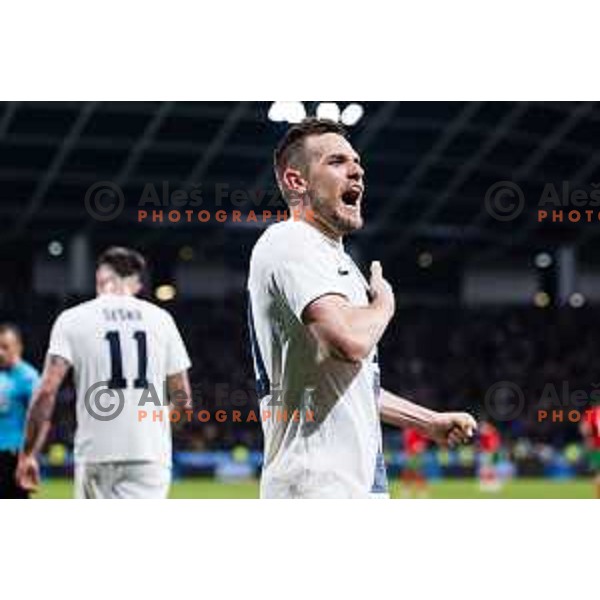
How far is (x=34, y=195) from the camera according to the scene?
38.0 ft

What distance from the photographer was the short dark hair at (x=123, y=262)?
8547 mm

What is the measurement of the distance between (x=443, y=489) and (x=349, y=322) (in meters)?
18.1

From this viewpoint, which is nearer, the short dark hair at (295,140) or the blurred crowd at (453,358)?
the short dark hair at (295,140)

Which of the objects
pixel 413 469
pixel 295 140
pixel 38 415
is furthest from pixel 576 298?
pixel 295 140

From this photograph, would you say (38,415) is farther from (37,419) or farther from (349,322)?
(349,322)

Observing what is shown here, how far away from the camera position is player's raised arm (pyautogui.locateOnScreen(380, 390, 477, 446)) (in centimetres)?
492

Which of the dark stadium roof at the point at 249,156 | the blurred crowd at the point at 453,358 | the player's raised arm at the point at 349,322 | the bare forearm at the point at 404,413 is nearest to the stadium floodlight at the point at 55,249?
the dark stadium roof at the point at 249,156

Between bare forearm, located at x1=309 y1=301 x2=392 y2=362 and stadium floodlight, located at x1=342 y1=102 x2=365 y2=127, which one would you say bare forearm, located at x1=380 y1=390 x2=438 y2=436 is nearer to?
bare forearm, located at x1=309 y1=301 x2=392 y2=362

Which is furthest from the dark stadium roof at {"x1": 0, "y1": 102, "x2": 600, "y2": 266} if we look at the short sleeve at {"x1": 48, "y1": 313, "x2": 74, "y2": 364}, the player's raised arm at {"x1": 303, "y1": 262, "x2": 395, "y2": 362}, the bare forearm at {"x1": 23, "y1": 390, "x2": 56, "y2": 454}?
the player's raised arm at {"x1": 303, "y1": 262, "x2": 395, "y2": 362}

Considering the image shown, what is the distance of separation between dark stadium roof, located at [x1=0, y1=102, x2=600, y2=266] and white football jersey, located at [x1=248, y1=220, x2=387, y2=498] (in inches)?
173

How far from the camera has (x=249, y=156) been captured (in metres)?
11.0

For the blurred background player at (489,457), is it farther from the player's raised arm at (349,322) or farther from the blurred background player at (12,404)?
the player's raised arm at (349,322)

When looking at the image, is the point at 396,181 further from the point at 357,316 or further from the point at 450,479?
the point at 450,479

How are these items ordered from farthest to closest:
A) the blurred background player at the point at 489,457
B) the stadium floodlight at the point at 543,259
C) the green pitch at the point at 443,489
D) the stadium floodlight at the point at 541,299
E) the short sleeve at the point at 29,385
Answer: the blurred background player at the point at 489,457 < the green pitch at the point at 443,489 < the stadium floodlight at the point at 541,299 < the stadium floodlight at the point at 543,259 < the short sleeve at the point at 29,385
